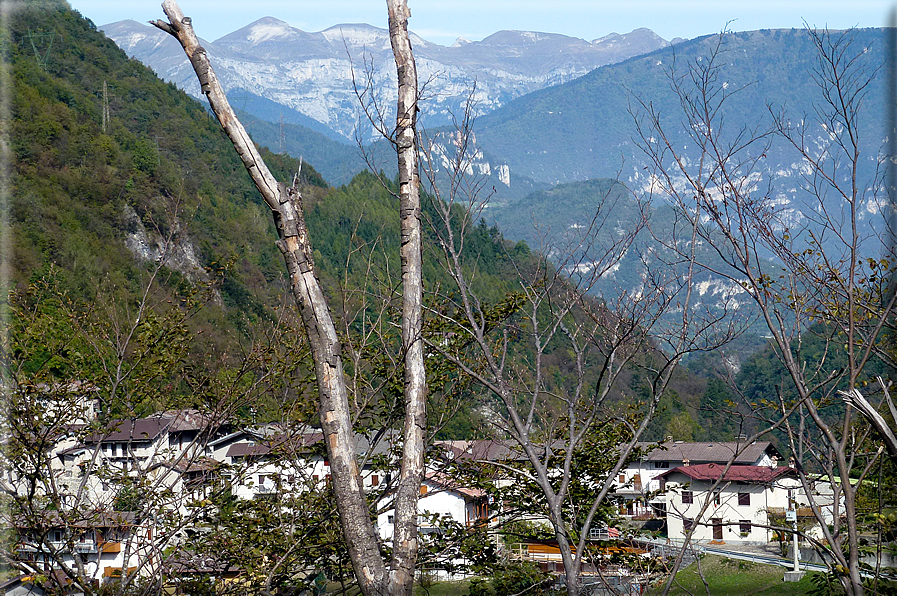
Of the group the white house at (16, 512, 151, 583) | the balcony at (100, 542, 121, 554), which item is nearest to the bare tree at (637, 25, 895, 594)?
the white house at (16, 512, 151, 583)

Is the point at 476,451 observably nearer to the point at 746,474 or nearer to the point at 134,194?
the point at 746,474

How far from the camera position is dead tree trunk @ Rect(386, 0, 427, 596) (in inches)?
171

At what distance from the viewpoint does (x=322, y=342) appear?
4.01 meters

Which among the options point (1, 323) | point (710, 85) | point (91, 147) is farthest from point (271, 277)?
point (710, 85)

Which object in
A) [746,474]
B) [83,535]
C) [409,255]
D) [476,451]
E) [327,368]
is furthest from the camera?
[746,474]

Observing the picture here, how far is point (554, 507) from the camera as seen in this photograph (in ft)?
15.3

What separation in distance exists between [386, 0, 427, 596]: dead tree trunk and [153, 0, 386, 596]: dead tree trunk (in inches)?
14.5

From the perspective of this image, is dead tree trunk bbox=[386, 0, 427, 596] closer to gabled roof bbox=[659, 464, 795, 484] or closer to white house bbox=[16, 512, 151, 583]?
gabled roof bbox=[659, 464, 795, 484]

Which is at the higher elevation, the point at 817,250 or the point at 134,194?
the point at 134,194

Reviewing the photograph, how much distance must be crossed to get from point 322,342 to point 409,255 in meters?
0.90

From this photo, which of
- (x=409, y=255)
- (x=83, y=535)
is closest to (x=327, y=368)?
(x=409, y=255)

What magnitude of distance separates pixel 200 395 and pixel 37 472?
164 centimetres

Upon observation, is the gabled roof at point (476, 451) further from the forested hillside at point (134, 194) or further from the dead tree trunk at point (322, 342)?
the forested hillside at point (134, 194)

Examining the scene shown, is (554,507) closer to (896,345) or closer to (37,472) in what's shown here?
(896,345)
